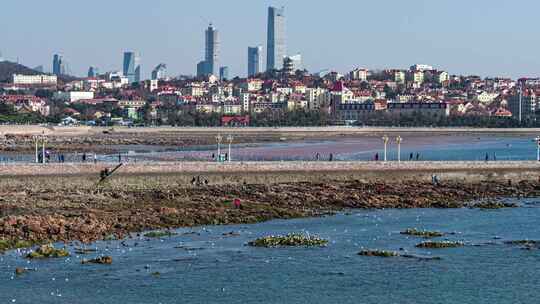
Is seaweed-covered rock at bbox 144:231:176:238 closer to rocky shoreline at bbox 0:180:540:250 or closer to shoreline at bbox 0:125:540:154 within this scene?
rocky shoreline at bbox 0:180:540:250

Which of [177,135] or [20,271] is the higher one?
[20,271]

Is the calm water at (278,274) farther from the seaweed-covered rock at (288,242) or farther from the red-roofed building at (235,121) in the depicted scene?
the red-roofed building at (235,121)

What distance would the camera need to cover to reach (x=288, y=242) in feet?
112

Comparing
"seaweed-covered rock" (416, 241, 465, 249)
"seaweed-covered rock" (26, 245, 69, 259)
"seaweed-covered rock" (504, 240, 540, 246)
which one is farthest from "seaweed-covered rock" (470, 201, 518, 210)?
"seaweed-covered rock" (26, 245, 69, 259)

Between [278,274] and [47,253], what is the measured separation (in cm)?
699

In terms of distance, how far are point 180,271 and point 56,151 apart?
60.9m

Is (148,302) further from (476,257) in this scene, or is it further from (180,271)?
(476,257)

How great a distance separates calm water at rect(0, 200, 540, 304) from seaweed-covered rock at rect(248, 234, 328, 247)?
1.88 ft

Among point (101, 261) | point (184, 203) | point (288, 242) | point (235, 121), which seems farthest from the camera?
point (235, 121)

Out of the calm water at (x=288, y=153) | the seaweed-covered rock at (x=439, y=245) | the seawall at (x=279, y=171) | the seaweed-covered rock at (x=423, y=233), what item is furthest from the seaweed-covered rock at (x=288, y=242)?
the calm water at (x=288, y=153)

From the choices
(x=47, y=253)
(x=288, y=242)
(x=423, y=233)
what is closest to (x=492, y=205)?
(x=423, y=233)

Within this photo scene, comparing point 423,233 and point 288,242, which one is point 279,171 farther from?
point 288,242

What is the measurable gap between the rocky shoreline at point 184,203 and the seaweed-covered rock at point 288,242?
4.60m

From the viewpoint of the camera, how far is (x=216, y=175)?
49219 millimetres
